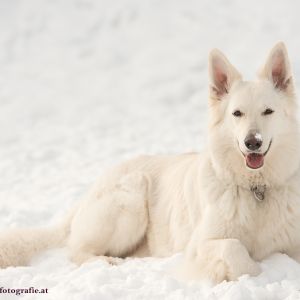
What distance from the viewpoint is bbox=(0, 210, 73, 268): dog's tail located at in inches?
192

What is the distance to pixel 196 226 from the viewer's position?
4.68m

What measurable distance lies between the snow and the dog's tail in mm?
119

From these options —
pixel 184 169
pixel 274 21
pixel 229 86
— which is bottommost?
pixel 184 169

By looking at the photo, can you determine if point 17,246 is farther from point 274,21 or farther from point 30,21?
point 30,21

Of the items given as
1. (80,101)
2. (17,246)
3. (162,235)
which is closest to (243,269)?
(162,235)

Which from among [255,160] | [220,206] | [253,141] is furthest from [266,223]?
[253,141]

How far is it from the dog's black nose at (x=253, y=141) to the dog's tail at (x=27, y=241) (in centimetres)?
218

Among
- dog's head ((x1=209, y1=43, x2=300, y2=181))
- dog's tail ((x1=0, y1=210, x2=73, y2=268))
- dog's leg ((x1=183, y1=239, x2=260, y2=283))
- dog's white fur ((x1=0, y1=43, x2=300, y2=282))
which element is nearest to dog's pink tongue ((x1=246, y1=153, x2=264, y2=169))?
dog's head ((x1=209, y1=43, x2=300, y2=181))

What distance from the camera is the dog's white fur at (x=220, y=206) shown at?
4.15 meters

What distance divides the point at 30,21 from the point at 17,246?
11.9 meters

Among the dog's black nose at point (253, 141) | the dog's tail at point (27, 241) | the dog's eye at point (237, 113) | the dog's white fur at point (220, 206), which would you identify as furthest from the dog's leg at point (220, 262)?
the dog's tail at point (27, 241)

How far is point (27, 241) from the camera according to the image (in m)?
5.05

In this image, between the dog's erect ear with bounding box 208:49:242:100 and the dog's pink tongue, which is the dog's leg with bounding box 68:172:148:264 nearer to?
the dog's erect ear with bounding box 208:49:242:100

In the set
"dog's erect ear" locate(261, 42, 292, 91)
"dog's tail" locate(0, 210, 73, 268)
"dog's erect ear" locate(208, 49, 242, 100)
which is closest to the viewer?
"dog's erect ear" locate(261, 42, 292, 91)
